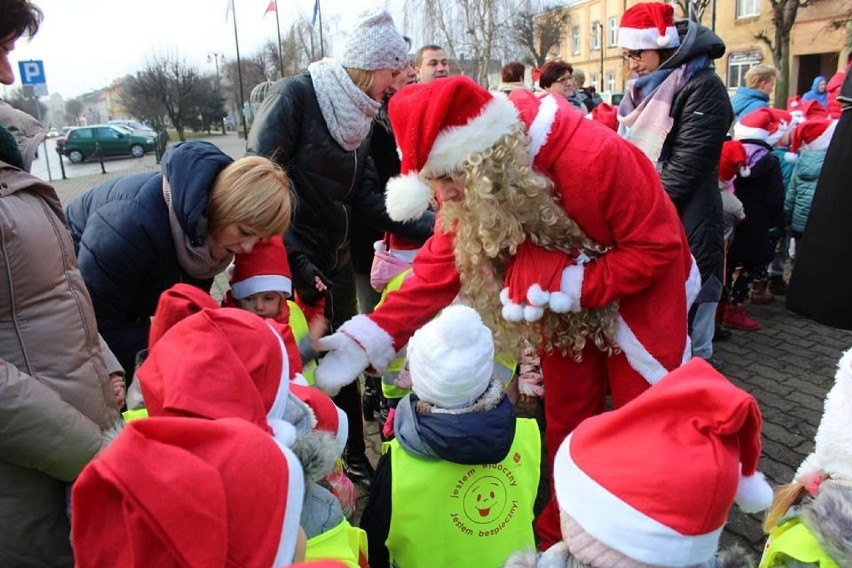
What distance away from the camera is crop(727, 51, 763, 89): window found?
29.5m

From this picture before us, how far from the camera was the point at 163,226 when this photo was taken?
2.07 metres

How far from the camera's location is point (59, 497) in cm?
161

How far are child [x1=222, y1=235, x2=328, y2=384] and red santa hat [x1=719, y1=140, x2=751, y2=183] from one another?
3672 mm

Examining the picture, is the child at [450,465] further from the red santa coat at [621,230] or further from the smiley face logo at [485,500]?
the red santa coat at [621,230]

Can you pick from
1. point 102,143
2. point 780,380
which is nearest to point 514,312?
point 780,380

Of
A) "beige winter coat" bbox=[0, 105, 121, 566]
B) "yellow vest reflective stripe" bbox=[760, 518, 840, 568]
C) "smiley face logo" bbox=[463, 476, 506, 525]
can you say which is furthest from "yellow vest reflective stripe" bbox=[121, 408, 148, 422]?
"yellow vest reflective stripe" bbox=[760, 518, 840, 568]

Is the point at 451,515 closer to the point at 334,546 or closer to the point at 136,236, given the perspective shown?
the point at 334,546

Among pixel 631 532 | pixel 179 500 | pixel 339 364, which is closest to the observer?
pixel 179 500

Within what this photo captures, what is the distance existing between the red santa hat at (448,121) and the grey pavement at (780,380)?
1810 millimetres

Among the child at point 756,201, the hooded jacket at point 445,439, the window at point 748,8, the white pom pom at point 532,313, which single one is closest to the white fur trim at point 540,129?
the white pom pom at point 532,313

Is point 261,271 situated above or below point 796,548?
above

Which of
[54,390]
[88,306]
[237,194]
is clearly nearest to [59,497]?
[54,390]

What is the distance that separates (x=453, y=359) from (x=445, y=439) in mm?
223

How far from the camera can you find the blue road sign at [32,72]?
1409 cm
